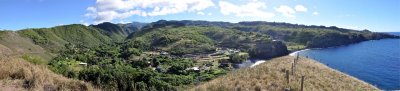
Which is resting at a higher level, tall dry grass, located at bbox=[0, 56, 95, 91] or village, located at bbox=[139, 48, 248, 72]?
tall dry grass, located at bbox=[0, 56, 95, 91]

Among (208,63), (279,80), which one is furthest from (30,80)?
(208,63)

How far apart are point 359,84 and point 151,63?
83305 millimetres

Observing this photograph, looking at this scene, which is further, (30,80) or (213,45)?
(213,45)

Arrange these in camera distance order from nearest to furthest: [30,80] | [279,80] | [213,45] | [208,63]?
[30,80], [279,80], [208,63], [213,45]

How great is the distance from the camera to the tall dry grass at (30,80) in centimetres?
927

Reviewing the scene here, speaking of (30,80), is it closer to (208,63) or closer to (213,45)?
(208,63)

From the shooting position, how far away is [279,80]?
19281 millimetres

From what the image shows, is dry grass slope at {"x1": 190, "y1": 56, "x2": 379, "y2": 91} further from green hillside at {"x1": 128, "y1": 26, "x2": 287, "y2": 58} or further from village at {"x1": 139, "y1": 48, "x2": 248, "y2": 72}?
green hillside at {"x1": 128, "y1": 26, "x2": 287, "y2": 58}

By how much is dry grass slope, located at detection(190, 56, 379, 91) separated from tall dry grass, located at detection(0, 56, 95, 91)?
7540 mm

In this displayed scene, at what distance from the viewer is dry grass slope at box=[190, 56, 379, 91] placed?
58.0ft

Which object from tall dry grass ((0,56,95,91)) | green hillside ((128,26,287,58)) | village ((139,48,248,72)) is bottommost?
village ((139,48,248,72))

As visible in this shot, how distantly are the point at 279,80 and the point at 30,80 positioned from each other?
1241 cm

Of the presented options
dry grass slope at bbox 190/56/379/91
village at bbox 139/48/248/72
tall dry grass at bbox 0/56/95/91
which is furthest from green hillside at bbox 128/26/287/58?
tall dry grass at bbox 0/56/95/91

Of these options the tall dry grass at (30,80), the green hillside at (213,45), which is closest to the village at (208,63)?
the green hillside at (213,45)
